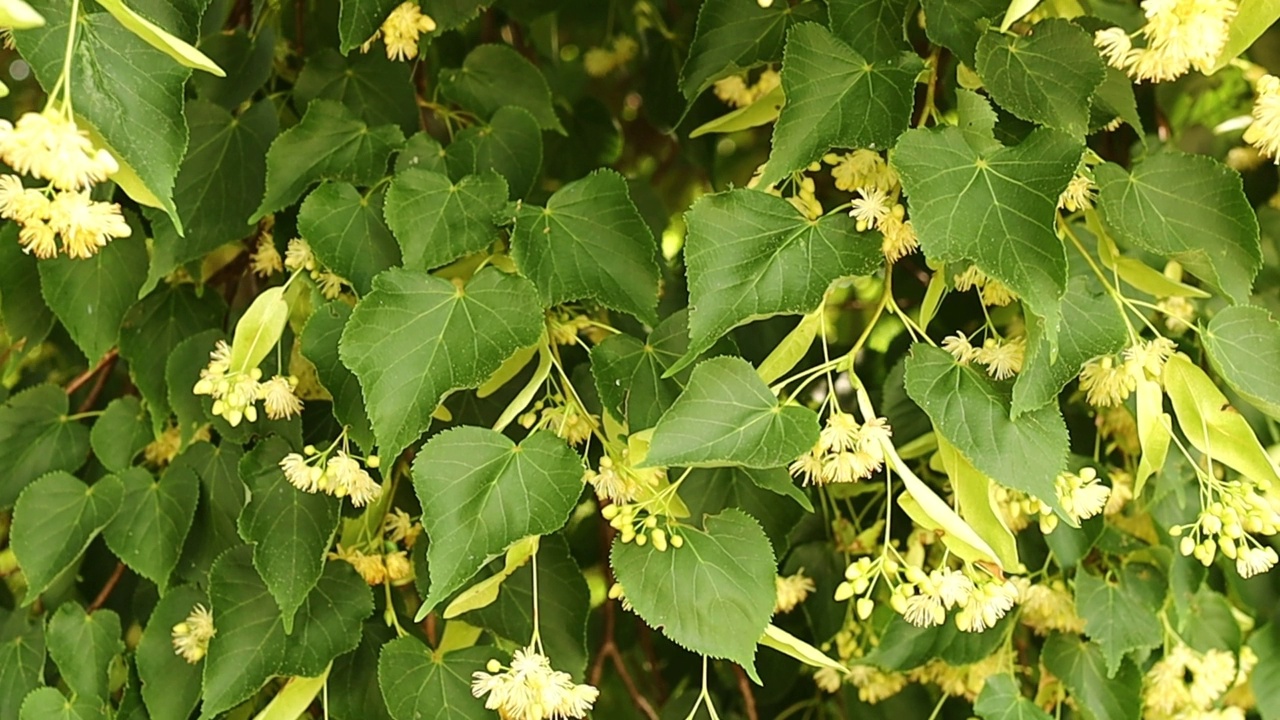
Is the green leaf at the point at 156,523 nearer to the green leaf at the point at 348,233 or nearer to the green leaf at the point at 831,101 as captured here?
the green leaf at the point at 348,233

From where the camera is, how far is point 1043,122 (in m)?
0.61

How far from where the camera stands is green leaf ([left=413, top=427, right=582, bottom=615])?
0.58m

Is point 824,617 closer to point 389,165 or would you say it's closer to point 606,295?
point 606,295

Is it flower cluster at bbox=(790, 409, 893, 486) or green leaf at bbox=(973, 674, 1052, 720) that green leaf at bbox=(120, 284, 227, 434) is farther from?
green leaf at bbox=(973, 674, 1052, 720)

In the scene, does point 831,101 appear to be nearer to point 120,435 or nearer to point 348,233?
point 348,233

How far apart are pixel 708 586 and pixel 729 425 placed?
0.30ft

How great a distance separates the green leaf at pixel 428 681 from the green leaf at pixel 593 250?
23 cm

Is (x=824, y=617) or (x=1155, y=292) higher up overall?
(x=1155, y=292)

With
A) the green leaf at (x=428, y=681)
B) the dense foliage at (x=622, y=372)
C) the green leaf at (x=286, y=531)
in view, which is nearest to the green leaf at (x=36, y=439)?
the dense foliage at (x=622, y=372)

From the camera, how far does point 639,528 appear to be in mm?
616

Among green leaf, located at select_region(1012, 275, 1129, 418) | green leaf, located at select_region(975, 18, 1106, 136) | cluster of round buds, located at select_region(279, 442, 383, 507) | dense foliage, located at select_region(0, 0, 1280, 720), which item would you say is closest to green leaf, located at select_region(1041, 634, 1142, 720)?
dense foliage, located at select_region(0, 0, 1280, 720)

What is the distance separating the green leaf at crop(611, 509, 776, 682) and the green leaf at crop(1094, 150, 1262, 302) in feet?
0.90

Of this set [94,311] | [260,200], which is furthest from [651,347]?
[94,311]

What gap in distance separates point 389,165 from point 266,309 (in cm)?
14
